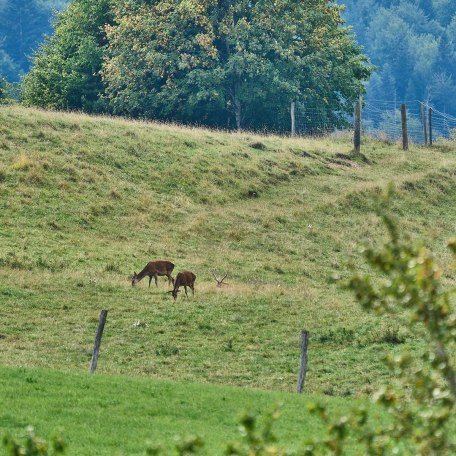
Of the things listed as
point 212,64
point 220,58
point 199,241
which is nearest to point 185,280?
point 199,241

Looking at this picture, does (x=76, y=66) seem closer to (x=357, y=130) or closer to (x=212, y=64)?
(x=212, y=64)

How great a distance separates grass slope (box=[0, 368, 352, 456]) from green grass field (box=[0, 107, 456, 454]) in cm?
55

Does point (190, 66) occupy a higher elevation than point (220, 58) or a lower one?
lower

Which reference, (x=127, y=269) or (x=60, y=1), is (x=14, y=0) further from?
(x=127, y=269)

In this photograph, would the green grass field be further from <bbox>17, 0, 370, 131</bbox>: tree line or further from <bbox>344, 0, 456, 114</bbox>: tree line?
<bbox>344, 0, 456, 114</bbox>: tree line

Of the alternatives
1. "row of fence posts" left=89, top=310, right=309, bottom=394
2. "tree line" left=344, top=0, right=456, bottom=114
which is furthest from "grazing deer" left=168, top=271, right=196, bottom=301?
"tree line" left=344, top=0, right=456, bottom=114

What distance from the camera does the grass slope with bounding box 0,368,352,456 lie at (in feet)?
56.0

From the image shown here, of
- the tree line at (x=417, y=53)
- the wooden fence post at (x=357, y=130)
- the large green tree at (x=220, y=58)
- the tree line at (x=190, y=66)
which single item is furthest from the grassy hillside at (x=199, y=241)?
the tree line at (x=417, y=53)

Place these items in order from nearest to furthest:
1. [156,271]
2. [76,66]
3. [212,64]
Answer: [156,271] → [212,64] → [76,66]

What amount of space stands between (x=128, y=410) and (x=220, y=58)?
50826 mm

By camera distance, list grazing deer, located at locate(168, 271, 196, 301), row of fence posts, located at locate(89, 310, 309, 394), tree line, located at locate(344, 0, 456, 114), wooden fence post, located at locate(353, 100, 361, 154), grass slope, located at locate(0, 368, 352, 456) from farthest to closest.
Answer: tree line, located at locate(344, 0, 456, 114)
wooden fence post, located at locate(353, 100, 361, 154)
grazing deer, located at locate(168, 271, 196, 301)
row of fence posts, located at locate(89, 310, 309, 394)
grass slope, located at locate(0, 368, 352, 456)

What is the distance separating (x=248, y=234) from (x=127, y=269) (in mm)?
7930

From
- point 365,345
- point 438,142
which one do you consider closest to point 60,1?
point 438,142

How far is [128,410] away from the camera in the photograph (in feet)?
63.1
